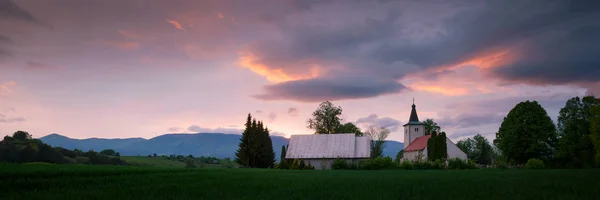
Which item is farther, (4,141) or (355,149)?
(355,149)

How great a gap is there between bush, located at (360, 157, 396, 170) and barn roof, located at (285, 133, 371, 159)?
496 inches

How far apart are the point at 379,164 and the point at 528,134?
29107 millimetres

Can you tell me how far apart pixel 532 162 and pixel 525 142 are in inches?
652

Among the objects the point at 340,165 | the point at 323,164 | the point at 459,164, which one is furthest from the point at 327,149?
the point at 459,164

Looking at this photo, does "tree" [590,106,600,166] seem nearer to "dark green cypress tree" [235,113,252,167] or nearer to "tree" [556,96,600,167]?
"tree" [556,96,600,167]

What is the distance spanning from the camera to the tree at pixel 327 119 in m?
104

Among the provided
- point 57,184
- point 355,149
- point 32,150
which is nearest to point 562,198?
point 57,184

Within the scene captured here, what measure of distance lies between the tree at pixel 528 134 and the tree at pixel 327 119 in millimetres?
40282

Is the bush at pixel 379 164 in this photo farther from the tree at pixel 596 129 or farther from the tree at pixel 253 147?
the tree at pixel 596 129

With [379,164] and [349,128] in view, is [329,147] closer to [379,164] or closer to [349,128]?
[379,164]

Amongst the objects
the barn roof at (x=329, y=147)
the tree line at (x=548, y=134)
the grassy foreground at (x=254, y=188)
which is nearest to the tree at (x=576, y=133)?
the tree line at (x=548, y=134)

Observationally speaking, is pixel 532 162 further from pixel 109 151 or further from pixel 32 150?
pixel 109 151

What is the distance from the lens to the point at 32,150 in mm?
45812

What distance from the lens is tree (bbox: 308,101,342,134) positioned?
104 meters
